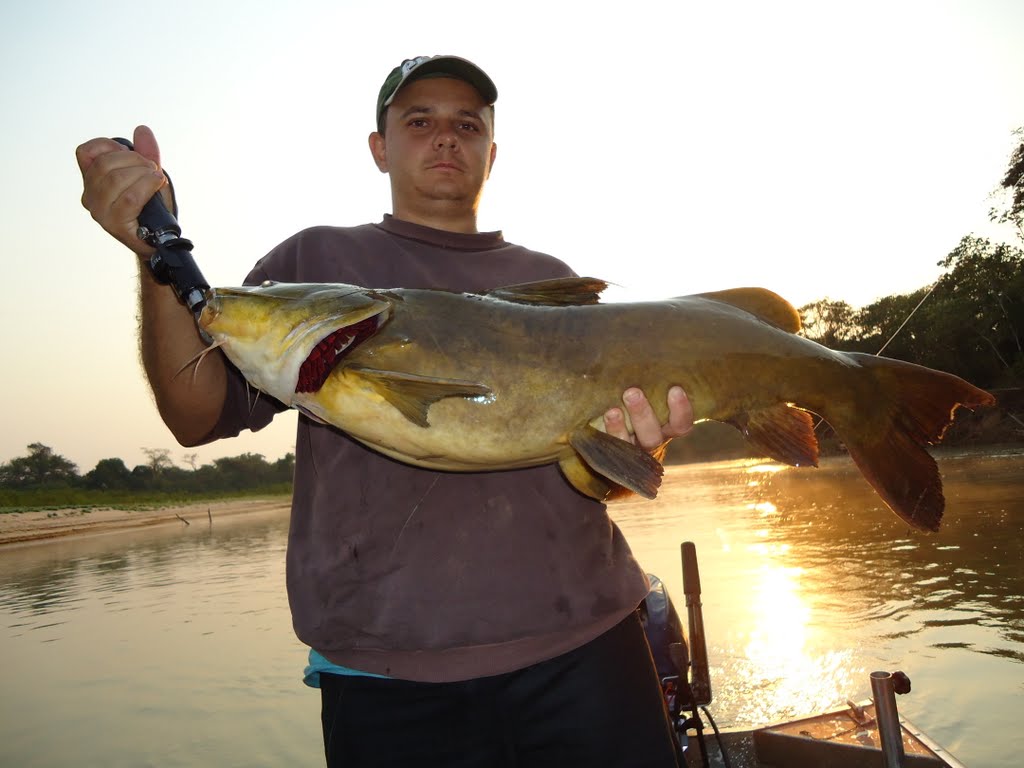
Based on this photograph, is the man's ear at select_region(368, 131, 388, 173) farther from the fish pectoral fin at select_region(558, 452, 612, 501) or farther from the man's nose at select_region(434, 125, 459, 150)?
the fish pectoral fin at select_region(558, 452, 612, 501)

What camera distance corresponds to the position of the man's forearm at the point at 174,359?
209 centimetres

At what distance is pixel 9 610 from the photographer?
48.5ft

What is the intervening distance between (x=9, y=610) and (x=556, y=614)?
56.4 ft

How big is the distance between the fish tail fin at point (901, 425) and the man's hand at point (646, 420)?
585 mm

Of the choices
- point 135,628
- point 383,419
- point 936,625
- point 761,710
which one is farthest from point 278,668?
point 383,419

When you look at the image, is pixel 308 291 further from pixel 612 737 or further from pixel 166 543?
pixel 166 543

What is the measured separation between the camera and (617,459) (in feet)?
6.69

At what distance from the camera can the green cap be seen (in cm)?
281

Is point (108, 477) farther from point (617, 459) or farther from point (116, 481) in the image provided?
point (617, 459)

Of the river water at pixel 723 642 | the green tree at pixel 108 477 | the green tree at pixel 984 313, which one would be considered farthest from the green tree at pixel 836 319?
the green tree at pixel 108 477

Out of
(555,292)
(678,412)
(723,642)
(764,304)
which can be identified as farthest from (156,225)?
(723,642)

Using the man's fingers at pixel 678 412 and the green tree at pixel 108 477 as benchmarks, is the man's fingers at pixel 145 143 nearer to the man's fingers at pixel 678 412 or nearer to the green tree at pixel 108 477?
the man's fingers at pixel 678 412

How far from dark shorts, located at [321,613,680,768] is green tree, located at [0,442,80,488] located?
231 ft

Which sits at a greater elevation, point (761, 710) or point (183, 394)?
point (183, 394)
